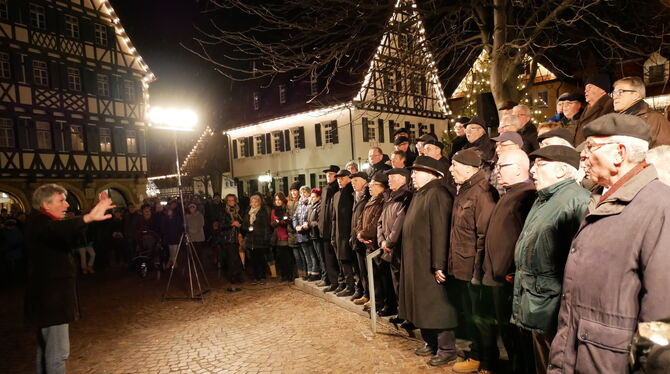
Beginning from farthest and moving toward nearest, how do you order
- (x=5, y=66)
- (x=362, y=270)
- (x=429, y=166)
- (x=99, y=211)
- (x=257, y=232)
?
(x=5, y=66) < (x=257, y=232) < (x=362, y=270) < (x=429, y=166) < (x=99, y=211)

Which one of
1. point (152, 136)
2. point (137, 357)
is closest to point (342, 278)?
point (137, 357)

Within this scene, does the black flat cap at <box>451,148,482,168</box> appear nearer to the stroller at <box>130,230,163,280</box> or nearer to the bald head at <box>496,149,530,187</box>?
the bald head at <box>496,149,530,187</box>

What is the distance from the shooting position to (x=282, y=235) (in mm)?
9492

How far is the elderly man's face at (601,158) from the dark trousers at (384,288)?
4199 mm

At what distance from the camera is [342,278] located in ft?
25.0

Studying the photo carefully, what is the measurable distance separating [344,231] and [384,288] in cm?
133

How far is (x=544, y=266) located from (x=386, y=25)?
Result: 609 cm

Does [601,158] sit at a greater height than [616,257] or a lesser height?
greater

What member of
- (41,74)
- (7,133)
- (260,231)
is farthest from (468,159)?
(41,74)

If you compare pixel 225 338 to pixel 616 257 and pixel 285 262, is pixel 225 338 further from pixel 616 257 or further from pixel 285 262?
pixel 616 257

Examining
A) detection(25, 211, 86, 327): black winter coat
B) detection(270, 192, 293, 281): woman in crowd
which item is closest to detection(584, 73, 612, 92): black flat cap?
detection(25, 211, 86, 327): black winter coat

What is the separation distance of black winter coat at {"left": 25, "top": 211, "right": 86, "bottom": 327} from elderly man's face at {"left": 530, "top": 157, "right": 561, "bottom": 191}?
4220 millimetres

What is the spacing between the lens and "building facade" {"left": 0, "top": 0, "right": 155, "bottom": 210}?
63.9ft

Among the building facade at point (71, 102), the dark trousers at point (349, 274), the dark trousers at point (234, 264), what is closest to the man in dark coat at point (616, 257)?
the dark trousers at point (349, 274)
